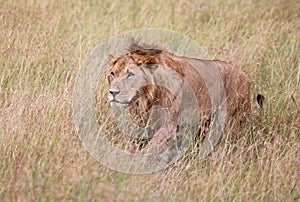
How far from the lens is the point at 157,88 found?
4680 mm

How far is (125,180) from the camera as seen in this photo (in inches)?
168

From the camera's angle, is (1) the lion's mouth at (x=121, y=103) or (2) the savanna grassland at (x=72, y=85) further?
(1) the lion's mouth at (x=121, y=103)

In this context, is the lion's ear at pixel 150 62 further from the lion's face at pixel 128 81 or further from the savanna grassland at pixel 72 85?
the savanna grassland at pixel 72 85

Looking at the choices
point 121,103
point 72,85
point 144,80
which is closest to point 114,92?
point 121,103

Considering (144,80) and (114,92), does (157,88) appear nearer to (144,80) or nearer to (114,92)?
(144,80)

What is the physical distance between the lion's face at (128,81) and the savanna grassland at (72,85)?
384mm

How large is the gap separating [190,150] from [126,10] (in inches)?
126

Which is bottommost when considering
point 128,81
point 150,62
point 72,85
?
point 72,85

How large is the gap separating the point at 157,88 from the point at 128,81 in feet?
0.67

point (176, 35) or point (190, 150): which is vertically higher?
point (176, 35)

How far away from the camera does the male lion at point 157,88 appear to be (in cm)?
462

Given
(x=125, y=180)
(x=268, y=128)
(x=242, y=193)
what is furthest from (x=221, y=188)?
(x=268, y=128)

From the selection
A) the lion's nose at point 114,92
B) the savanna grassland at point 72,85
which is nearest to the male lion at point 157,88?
the lion's nose at point 114,92

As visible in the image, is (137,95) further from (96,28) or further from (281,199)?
(96,28)
